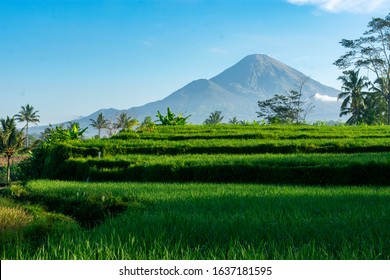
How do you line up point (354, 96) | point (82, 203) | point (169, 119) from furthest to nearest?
point (354, 96) < point (169, 119) < point (82, 203)

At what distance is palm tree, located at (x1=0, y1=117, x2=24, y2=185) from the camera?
4525cm

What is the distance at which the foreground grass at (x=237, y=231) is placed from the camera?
4129 mm

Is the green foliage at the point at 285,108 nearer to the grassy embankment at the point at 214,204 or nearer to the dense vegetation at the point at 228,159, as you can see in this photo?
the dense vegetation at the point at 228,159

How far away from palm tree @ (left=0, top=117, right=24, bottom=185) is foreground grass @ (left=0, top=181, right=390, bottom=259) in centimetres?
4020

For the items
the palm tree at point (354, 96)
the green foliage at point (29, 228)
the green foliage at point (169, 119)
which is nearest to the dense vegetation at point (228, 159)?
the green foliage at point (29, 228)

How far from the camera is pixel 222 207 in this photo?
7070 millimetres

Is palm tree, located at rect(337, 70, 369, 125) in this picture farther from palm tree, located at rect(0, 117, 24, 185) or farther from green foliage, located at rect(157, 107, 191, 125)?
palm tree, located at rect(0, 117, 24, 185)

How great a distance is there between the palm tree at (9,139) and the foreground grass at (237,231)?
4020cm

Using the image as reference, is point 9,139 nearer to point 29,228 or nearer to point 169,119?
point 169,119

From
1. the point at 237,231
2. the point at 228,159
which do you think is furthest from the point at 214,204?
the point at 228,159

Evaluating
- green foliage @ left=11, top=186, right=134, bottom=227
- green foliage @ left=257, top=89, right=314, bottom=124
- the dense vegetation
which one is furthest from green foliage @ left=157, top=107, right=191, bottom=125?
green foliage @ left=257, top=89, right=314, bottom=124

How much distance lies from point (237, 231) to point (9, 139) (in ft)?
148

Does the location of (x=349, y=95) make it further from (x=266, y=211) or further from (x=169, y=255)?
(x=169, y=255)

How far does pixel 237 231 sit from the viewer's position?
5137 mm
